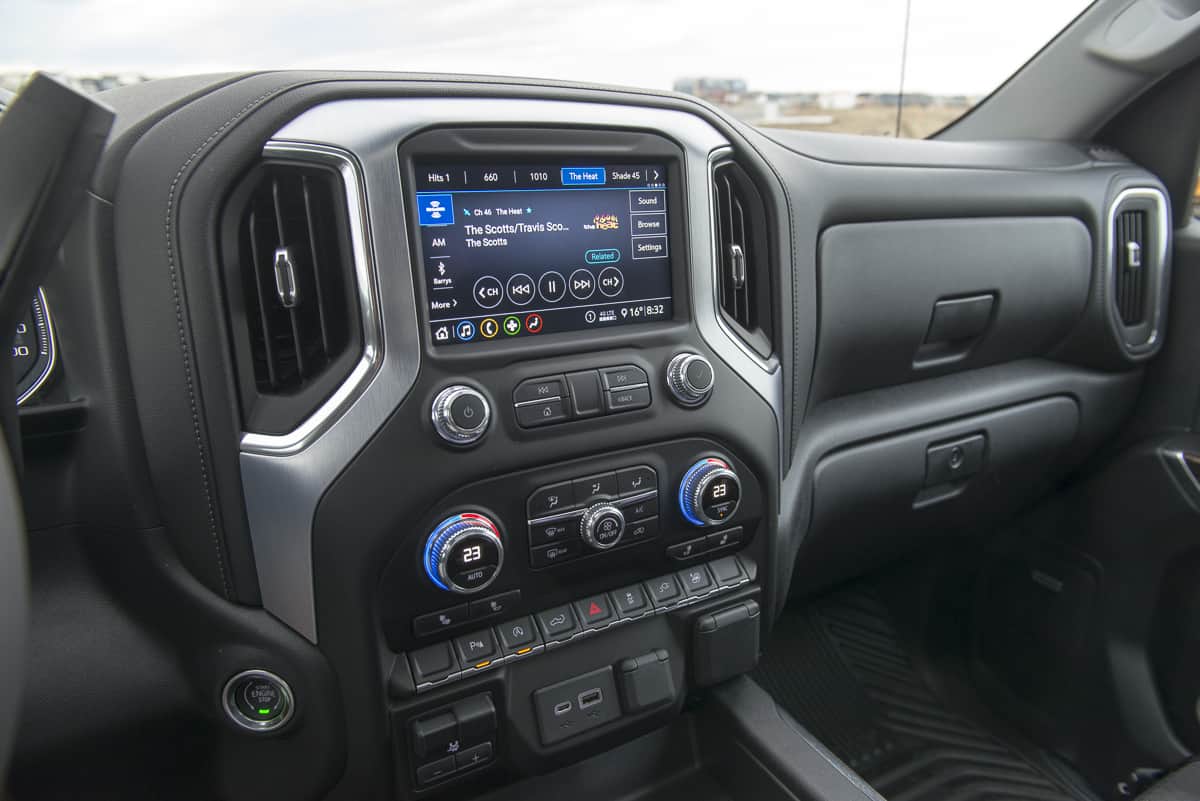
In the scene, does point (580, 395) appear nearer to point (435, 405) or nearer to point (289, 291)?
point (435, 405)

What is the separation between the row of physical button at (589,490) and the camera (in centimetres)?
112

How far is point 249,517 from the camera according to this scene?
3.26ft

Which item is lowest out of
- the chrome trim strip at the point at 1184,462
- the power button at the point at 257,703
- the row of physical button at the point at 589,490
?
the chrome trim strip at the point at 1184,462

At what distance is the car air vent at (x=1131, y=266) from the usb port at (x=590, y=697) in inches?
60.7

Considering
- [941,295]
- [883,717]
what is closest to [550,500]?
[941,295]

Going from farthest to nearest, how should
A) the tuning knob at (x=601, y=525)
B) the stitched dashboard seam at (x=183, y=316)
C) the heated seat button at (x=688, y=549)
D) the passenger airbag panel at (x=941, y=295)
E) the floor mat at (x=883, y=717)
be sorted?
the floor mat at (x=883, y=717) → the passenger airbag panel at (x=941, y=295) → the heated seat button at (x=688, y=549) → the tuning knob at (x=601, y=525) → the stitched dashboard seam at (x=183, y=316)

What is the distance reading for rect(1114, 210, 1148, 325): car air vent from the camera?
198 cm

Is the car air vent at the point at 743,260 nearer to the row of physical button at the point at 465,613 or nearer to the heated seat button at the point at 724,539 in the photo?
the heated seat button at the point at 724,539

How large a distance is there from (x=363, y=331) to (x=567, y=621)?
49cm

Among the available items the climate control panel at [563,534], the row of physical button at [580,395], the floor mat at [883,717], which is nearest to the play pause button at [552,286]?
the row of physical button at [580,395]

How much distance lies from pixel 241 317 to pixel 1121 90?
2.05 meters

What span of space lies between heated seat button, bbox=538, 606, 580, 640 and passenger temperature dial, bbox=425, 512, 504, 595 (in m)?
0.14

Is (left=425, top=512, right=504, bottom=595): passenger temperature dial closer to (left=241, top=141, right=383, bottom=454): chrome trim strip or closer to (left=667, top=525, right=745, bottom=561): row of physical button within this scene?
(left=241, top=141, right=383, bottom=454): chrome trim strip

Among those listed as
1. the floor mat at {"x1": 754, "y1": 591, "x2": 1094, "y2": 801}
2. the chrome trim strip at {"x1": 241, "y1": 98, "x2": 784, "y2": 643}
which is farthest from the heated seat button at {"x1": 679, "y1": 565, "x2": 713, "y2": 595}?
the floor mat at {"x1": 754, "y1": 591, "x2": 1094, "y2": 801}
